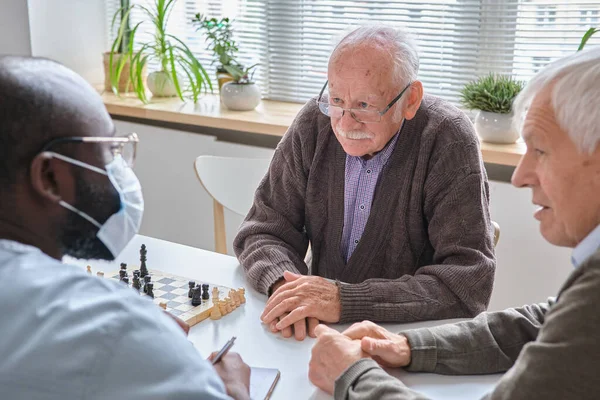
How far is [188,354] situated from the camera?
40.5 inches

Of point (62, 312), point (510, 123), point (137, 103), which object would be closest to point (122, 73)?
point (137, 103)

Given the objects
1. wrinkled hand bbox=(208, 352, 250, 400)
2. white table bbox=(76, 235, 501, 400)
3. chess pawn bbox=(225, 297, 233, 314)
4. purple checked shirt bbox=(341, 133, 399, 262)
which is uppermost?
purple checked shirt bbox=(341, 133, 399, 262)

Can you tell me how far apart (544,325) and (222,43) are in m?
2.75

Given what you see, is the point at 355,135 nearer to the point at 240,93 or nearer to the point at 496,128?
the point at 496,128

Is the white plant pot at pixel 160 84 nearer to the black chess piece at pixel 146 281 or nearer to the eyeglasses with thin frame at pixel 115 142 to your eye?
the black chess piece at pixel 146 281

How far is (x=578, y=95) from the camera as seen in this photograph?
1.15 metres

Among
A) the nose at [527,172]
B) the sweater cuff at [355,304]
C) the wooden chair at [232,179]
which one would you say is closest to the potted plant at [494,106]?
the wooden chair at [232,179]

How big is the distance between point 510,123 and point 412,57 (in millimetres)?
906

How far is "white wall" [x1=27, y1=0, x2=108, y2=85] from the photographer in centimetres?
370

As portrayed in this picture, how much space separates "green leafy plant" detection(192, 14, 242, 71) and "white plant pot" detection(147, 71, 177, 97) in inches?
12.4

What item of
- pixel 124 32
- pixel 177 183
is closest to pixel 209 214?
pixel 177 183

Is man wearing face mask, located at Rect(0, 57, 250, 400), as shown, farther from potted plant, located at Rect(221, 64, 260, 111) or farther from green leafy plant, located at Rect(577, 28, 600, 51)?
potted plant, located at Rect(221, 64, 260, 111)

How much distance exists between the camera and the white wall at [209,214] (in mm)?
2746

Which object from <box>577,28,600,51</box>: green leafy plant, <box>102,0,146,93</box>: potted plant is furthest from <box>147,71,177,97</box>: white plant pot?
<box>577,28,600,51</box>: green leafy plant
